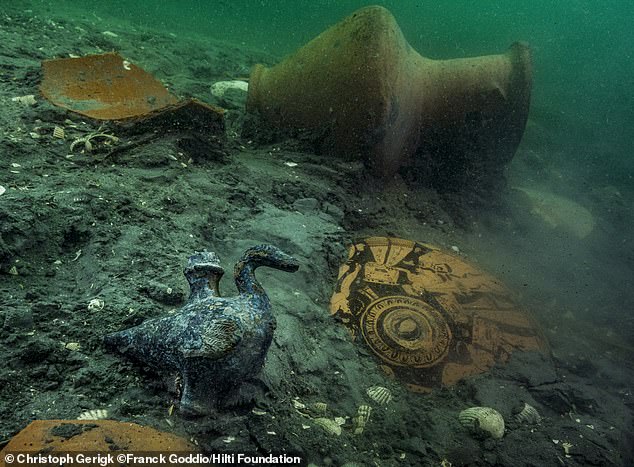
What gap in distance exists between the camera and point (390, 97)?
373cm

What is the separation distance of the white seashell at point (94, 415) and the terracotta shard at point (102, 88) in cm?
289

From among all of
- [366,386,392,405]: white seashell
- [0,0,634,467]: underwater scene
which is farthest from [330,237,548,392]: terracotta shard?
[366,386,392,405]: white seashell

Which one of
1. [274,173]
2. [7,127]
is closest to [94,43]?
[7,127]

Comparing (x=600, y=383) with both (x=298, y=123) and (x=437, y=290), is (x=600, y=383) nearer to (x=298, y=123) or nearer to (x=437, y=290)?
(x=437, y=290)

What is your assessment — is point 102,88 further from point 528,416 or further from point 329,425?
point 528,416

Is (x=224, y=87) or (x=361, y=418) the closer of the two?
(x=361, y=418)

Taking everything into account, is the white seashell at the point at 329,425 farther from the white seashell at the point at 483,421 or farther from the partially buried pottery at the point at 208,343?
the white seashell at the point at 483,421

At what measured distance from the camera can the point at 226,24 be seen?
476 inches

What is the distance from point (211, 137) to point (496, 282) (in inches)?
111

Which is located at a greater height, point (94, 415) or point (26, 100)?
point (26, 100)

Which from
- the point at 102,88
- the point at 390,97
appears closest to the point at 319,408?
the point at 390,97

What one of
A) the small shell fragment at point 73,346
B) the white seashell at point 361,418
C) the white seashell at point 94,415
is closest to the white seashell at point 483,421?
the white seashell at point 361,418

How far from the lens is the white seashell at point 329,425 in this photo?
1.77 m

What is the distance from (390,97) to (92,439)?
133 inches
